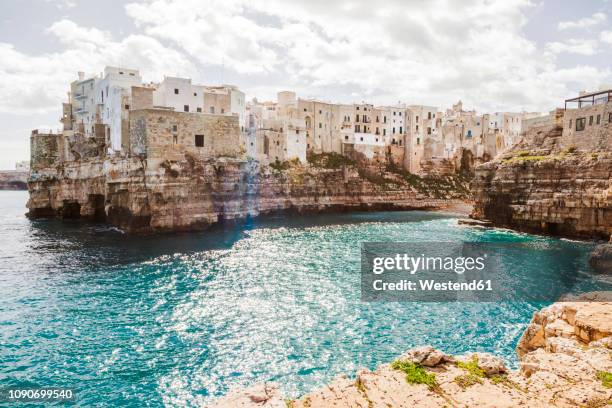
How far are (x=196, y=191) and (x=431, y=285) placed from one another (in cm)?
3382

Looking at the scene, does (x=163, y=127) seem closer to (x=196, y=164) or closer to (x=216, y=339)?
(x=196, y=164)

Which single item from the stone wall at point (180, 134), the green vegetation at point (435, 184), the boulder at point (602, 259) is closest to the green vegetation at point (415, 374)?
the boulder at point (602, 259)

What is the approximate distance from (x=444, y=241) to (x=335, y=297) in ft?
79.6

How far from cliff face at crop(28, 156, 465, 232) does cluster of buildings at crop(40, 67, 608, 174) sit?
8.74 ft

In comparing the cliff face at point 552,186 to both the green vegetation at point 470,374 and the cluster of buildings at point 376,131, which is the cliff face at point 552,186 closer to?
the cluster of buildings at point 376,131

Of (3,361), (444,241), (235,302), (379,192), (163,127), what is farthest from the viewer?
(379,192)

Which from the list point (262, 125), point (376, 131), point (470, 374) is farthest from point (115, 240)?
point (376, 131)

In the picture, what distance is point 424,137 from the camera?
9638cm

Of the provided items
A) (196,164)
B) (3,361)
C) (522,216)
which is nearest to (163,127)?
(196,164)

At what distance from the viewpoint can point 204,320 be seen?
21578 mm

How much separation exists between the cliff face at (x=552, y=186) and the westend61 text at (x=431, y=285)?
72.6 ft

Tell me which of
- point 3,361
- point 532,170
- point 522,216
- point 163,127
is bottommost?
point 3,361

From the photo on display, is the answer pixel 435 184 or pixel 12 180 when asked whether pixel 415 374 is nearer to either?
pixel 435 184

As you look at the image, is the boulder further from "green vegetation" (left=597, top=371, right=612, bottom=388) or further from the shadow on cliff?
the shadow on cliff
